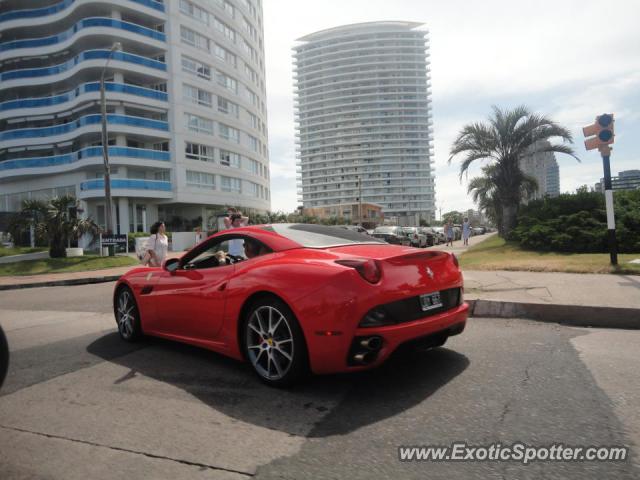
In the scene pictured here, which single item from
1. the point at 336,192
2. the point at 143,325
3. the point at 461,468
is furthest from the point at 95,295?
the point at 336,192

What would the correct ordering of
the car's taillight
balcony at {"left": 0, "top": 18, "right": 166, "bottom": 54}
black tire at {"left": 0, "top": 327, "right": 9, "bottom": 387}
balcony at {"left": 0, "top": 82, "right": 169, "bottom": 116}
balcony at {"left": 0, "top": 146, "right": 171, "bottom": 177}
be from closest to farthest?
black tire at {"left": 0, "top": 327, "right": 9, "bottom": 387}, the car's taillight, balcony at {"left": 0, "top": 146, "right": 171, "bottom": 177}, balcony at {"left": 0, "top": 82, "right": 169, "bottom": 116}, balcony at {"left": 0, "top": 18, "right": 166, "bottom": 54}

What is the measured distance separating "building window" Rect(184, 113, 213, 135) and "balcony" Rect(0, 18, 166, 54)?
7.08 metres

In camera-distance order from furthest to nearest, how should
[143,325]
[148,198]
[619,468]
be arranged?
[148,198], [143,325], [619,468]

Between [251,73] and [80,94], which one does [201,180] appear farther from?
[251,73]

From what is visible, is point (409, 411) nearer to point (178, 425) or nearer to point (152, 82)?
point (178, 425)

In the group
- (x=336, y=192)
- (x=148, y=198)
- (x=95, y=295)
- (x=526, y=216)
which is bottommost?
(x=95, y=295)

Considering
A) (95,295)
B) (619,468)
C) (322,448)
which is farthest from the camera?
(95,295)

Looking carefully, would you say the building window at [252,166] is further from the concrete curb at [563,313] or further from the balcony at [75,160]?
the concrete curb at [563,313]

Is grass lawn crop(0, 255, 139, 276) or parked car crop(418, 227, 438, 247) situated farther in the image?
parked car crop(418, 227, 438, 247)

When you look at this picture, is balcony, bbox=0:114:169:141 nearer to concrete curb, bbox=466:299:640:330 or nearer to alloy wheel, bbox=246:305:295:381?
concrete curb, bbox=466:299:640:330

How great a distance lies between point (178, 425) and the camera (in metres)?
2.76

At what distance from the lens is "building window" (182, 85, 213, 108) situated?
4078 centimetres

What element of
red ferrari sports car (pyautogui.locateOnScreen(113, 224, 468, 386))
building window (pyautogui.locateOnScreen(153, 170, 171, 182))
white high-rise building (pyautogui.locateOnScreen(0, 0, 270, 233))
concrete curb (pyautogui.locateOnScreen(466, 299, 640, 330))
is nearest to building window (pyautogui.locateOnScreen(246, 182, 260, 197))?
white high-rise building (pyautogui.locateOnScreen(0, 0, 270, 233))

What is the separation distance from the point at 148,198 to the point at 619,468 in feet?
130
